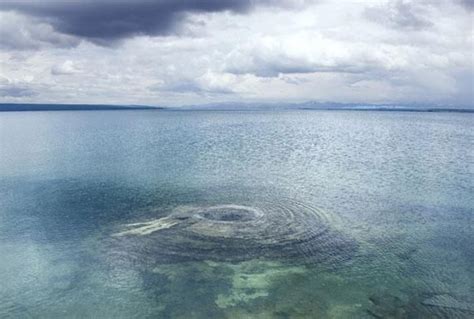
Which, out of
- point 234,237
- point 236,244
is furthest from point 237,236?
point 236,244

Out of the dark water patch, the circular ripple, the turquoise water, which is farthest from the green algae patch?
the circular ripple

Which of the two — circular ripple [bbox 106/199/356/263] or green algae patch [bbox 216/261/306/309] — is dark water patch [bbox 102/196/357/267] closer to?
circular ripple [bbox 106/199/356/263]

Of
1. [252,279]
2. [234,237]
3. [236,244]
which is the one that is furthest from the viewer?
[234,237]

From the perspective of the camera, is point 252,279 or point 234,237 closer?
point 252,279

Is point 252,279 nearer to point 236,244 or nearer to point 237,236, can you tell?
point 236,244

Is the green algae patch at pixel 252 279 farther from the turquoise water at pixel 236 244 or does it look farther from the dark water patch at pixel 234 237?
the dark water patch at pixel 234 237

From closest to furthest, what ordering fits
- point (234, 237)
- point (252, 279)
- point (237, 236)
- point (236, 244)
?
point (252, 279) → point (236, 244) → point (234, 237) → point (237, 236)

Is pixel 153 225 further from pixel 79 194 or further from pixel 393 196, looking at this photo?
pixel 393 196
